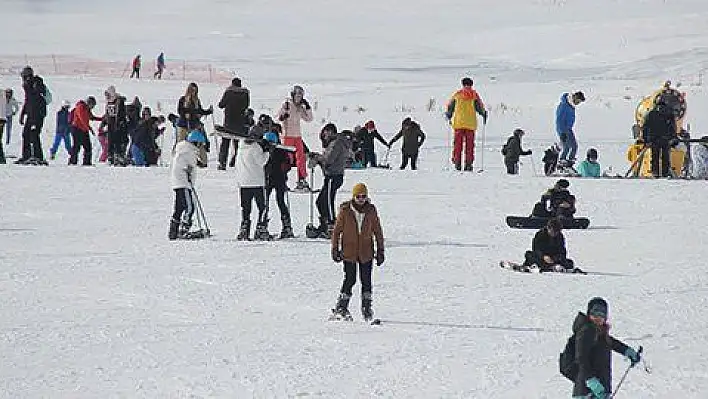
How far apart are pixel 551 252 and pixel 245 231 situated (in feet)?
12.6

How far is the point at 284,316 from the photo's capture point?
41.2 feet

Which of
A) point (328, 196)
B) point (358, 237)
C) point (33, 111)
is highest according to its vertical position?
point (33, 111)

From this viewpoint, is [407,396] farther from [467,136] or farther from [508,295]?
[467,136]

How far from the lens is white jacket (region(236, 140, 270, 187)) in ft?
54.3

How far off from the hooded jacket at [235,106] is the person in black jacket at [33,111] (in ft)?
12.9

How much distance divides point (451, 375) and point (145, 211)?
10023 millimetres

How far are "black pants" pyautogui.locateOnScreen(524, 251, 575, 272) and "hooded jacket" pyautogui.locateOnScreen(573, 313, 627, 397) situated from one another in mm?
6619

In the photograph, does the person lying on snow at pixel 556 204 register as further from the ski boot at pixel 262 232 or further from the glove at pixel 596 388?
the glove at pixel 596 388

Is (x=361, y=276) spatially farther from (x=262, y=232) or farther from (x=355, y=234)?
(x=262, y=232)

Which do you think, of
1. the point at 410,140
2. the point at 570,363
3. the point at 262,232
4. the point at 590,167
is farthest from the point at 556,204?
the point at 570,363

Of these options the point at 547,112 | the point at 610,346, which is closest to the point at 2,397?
the point at 610,346

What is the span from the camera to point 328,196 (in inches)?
665

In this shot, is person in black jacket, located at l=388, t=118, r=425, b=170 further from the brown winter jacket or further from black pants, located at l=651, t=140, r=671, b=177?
the brown winter jacket

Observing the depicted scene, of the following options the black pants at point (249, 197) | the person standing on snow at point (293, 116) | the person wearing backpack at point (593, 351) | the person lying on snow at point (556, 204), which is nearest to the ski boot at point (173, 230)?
the black pants at point (249, 197)
